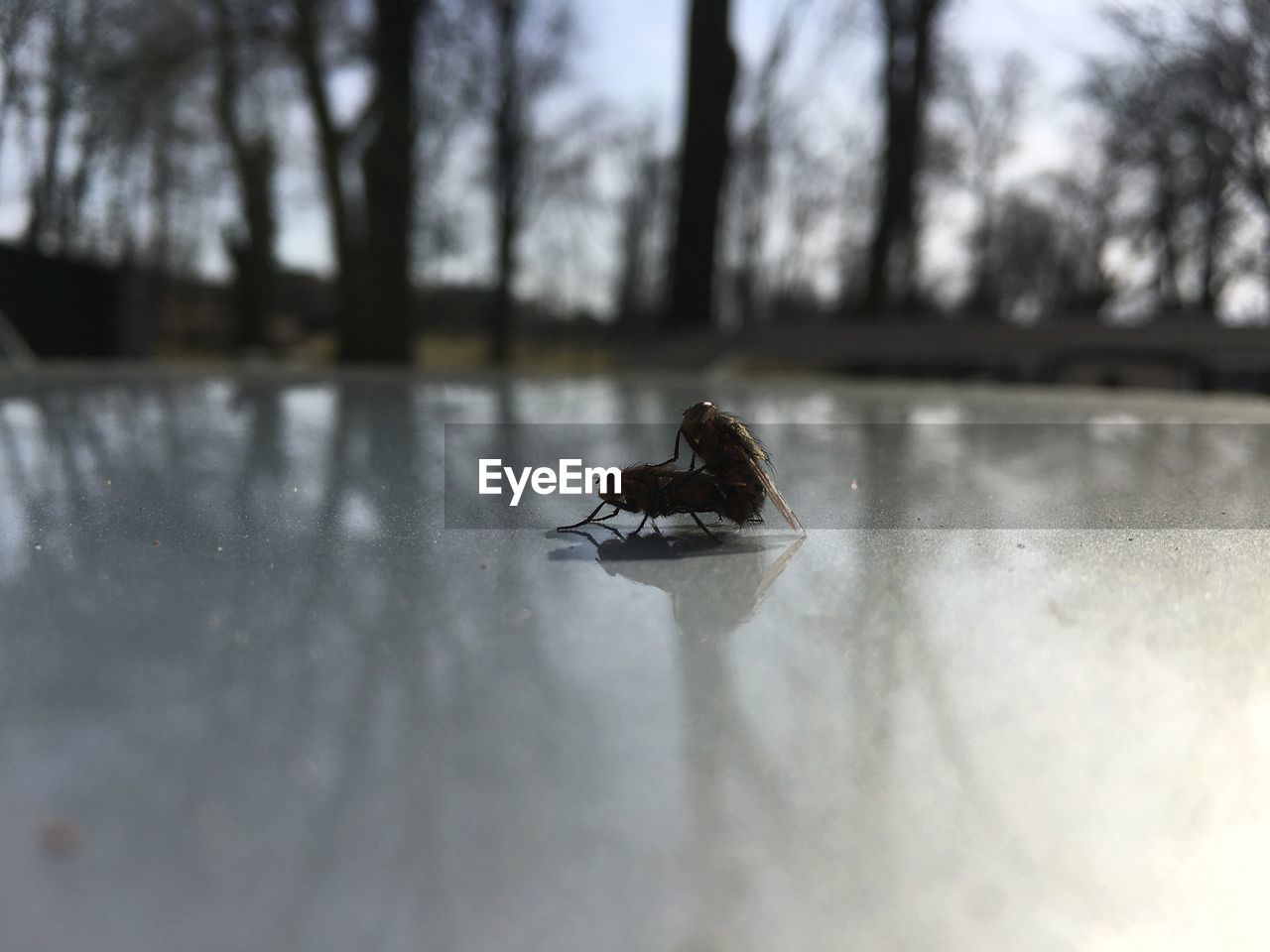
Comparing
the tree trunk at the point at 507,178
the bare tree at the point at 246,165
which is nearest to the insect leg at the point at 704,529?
the bare tree at the point at 246,165

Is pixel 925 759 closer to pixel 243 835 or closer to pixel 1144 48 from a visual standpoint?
pixel 243 835

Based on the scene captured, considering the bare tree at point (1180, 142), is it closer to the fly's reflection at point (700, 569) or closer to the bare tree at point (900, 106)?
the bare tree at point (900, 106)

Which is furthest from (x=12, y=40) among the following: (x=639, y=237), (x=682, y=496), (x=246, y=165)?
(x=639, y=237)

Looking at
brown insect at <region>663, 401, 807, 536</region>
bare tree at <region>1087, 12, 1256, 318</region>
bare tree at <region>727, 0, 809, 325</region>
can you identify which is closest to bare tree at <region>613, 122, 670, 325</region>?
bare tree at <region>727, 0, 809, 325</region>

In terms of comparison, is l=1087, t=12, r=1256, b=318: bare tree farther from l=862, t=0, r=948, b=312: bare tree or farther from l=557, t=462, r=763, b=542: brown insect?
l=557, t=462, r=763, b=542: brown insect

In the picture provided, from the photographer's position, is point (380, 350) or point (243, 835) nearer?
point (243, 835)

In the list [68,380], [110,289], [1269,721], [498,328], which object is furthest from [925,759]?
[498,328]
